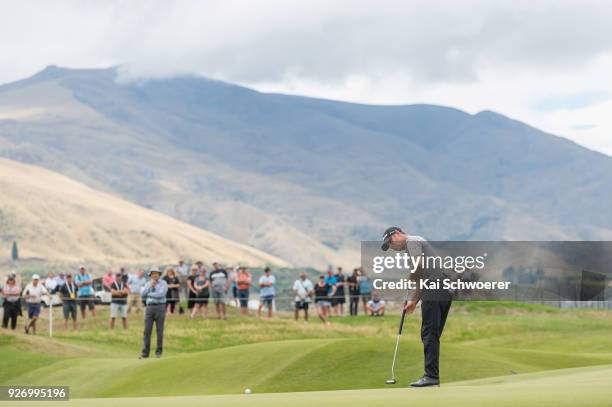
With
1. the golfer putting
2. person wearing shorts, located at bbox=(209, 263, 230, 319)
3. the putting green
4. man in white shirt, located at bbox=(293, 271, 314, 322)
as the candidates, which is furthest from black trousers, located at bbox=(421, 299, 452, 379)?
person wearing shorts, located at bbox=(209, 263, 230, 319)

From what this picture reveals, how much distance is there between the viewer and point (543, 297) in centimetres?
4166

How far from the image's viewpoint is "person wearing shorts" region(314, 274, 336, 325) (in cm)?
4109

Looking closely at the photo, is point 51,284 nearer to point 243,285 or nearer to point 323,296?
point 243,285

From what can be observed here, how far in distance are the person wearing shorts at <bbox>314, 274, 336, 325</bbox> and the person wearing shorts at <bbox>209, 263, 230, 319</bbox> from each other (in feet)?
11.7

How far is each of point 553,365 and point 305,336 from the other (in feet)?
52.0

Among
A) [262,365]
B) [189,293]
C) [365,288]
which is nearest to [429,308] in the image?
[262,365]

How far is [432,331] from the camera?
14.7 metres

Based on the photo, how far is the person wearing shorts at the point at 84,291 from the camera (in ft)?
130

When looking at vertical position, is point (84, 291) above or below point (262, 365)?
above

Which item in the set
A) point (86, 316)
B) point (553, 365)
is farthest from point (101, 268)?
point (553, 365)

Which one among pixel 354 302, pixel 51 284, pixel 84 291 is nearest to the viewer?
pixel 84 291

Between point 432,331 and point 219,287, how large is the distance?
26.0m

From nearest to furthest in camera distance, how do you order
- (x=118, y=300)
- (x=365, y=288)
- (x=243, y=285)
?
1. (x=118, y=300)
2. (x=243, y=285)
3. (x=365, y=288)

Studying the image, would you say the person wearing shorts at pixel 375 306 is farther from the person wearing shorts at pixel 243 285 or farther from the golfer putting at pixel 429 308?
the golfer putting at pixel 429 308
